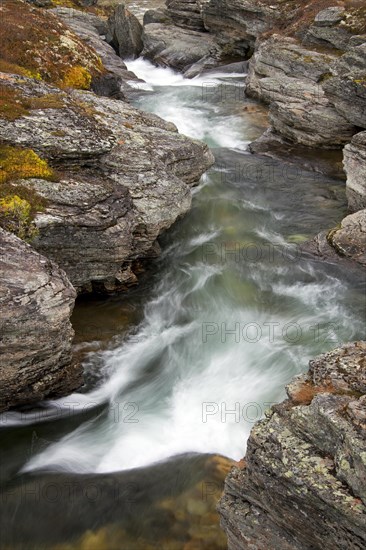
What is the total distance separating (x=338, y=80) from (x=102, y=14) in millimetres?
37807

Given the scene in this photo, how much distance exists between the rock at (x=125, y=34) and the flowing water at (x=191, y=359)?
2216 cm

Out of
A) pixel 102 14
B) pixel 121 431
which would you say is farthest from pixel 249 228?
pixel 102 14

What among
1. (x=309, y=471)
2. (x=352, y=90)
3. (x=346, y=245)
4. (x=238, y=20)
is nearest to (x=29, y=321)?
(x=309, y=471)

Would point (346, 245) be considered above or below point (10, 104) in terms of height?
below

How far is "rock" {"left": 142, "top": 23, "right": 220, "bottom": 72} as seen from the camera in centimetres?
3672

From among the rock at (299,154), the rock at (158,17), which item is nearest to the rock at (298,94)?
the rock at (299,154)

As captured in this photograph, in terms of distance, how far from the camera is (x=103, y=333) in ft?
47.3

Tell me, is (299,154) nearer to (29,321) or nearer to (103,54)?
(103,54)

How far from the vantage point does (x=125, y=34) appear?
3844 centimetres

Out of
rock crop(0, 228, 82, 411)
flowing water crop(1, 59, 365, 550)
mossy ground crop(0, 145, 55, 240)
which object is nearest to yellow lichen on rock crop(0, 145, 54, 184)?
mossy ground crop(0, 145, 55, 240)

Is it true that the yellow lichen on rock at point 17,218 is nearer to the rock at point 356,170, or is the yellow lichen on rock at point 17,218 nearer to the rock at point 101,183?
the rock at point 101,183

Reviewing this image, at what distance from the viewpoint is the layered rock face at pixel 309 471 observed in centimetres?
673

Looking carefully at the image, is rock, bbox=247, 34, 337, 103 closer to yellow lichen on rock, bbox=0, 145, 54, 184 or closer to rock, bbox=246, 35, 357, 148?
rock, bbox=246, 35, 357, 148

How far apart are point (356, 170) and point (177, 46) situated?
25.0 metres
